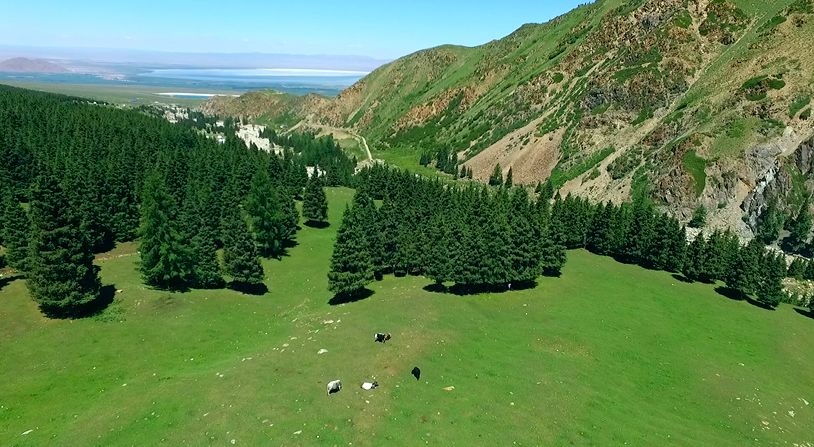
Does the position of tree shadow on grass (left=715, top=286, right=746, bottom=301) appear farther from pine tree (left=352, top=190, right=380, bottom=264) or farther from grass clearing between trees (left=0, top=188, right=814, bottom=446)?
pine tree (left=352, top=190, right=380, bottom=264)

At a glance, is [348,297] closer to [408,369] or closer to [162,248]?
[162,248]

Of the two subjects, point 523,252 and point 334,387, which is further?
point 523,252

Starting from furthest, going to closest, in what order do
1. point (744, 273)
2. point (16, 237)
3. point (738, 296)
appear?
point (738, 296) → point (744, 273) → point (16, 237)

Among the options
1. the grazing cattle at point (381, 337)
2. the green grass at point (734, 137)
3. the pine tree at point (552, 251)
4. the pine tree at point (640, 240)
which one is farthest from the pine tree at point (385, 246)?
the green grass at point (734, 137)

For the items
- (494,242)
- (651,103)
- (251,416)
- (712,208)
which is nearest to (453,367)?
(251,416)

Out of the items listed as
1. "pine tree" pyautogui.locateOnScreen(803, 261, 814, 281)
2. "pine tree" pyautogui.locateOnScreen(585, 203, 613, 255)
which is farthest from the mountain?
A: "pine tree" pyautogui.locateOnScreen(585, 203, 613, 255)

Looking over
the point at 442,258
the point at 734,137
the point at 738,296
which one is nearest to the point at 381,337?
the point at 442,258
